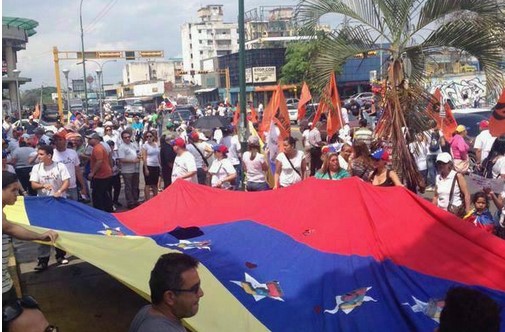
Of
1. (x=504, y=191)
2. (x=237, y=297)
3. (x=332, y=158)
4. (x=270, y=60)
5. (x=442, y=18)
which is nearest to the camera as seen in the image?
(x=237, y=297)

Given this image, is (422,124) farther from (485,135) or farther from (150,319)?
(150,319)

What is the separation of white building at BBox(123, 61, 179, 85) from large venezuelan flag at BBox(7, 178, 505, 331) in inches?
5143

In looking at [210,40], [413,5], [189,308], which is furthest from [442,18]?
[210,40]

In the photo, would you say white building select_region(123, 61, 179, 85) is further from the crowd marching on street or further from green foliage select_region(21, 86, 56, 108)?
the crowd marching on street

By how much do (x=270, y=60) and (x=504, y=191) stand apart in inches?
2337

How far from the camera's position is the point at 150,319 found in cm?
285

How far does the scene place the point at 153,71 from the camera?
456 ft

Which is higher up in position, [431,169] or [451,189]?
[451,189]

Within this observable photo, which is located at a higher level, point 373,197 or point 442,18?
point 442,18

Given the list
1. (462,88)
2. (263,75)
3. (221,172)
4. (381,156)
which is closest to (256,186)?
(221,172)

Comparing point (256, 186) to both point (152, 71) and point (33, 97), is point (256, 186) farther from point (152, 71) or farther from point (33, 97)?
point (152, 71)

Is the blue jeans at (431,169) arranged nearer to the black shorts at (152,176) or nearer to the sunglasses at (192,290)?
the black shorts at (152,176)

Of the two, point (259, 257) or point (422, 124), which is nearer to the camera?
point (259, 257)

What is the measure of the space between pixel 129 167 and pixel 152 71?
13041 cm
